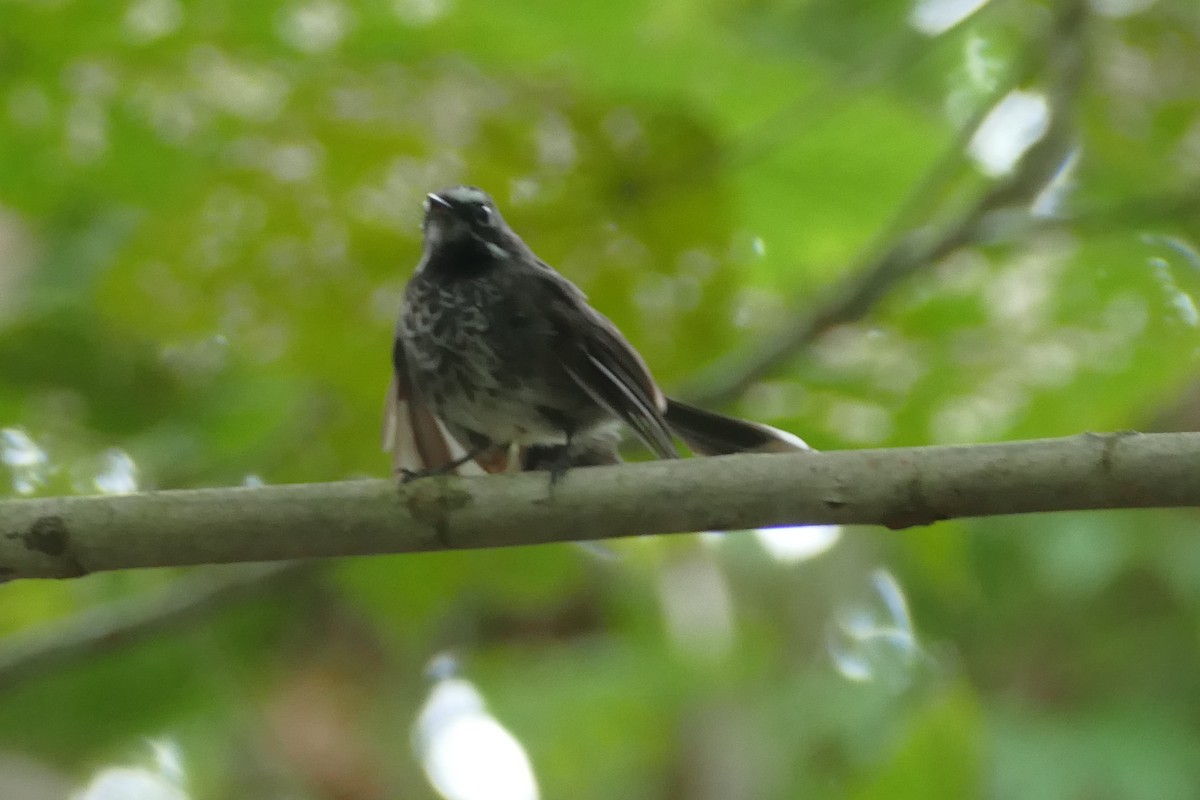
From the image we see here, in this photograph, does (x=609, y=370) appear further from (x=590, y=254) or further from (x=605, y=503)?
(x=605, y=503)

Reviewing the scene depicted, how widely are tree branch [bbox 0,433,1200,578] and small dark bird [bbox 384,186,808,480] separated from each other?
0.81 meters

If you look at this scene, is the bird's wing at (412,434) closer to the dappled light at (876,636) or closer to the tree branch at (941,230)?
the tree branch at (941,230)

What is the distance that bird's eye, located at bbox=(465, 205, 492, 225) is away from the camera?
3.45 m

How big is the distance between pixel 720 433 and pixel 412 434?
2.80ft

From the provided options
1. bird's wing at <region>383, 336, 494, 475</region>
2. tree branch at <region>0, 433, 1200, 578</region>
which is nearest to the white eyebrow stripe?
bird's wing at <region>383, 336, 494, 475</region>

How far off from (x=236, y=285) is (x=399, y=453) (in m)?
0.63

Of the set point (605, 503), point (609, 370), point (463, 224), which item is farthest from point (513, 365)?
point (605, 503)

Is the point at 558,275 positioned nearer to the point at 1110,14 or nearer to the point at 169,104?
the point at 169,104

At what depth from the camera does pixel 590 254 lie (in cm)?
374

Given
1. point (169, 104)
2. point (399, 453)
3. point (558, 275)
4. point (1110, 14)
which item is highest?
point (1110, 14)

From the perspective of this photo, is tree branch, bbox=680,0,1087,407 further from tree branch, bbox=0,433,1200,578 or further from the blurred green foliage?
tree branch, bbox=0,433,1200,578

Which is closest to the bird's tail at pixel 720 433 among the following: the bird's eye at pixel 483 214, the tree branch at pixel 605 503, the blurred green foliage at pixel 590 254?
the blurred green foliage at pixel 590 254

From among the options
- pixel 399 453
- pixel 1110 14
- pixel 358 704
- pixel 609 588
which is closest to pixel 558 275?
pixel 399 453

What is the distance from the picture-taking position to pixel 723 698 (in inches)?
200
